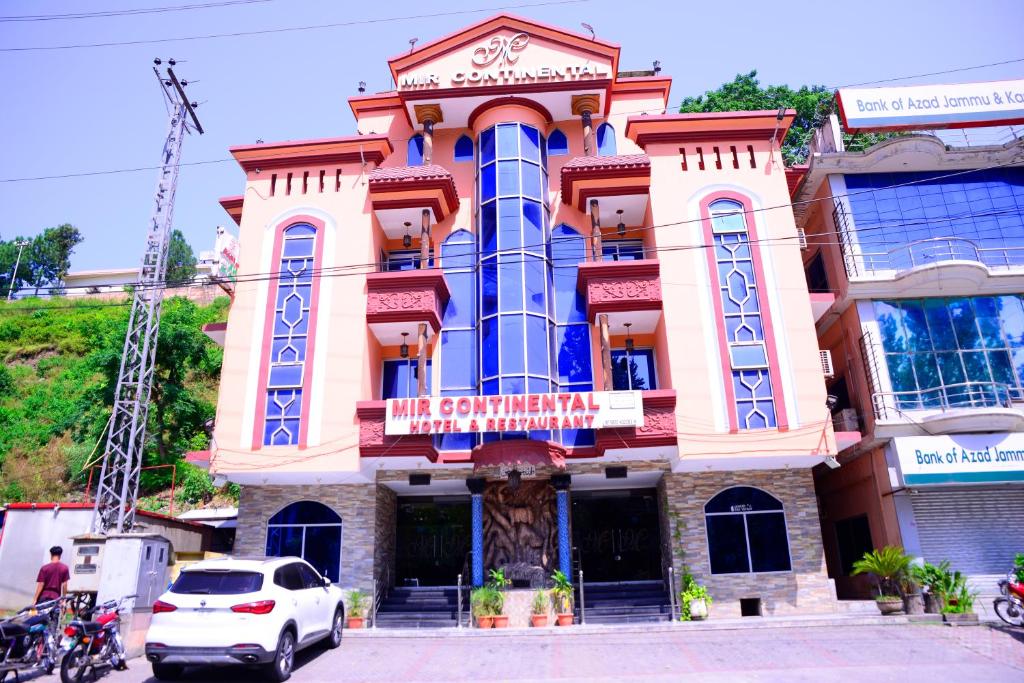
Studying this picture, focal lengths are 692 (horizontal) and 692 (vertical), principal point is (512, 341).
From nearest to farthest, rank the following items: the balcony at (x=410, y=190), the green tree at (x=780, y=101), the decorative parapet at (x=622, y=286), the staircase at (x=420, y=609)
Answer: the staircase at (x=420, y=609), the decorative parapet at (x=622, y=286), the balcony at (x=410, y=190), the green tree at (x=780, y=101)

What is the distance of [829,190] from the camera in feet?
70.1

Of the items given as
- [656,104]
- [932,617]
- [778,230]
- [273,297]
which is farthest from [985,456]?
[273,297]

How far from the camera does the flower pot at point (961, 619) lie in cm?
1387

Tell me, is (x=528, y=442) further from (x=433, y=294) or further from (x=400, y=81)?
(x=400, y=81)

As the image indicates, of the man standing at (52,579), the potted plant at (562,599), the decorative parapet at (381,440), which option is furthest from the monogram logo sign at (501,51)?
the man standing at (52,579)

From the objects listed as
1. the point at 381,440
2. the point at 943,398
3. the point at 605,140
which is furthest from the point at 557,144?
the point at 943,398

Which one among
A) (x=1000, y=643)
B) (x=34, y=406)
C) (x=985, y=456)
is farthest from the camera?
(x=34, y=406)

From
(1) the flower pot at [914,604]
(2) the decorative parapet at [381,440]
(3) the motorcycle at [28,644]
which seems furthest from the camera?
(2) the decorative parapet at [381,440]

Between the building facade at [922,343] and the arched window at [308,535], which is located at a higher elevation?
the building facade at [922,343]

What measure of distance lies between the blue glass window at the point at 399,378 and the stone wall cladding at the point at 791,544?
25.8 feet

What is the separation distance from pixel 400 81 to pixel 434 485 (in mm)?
12763

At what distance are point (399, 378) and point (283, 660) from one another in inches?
454

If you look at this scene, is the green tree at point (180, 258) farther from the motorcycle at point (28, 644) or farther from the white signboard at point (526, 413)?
the motorcycle at point (28, 644)

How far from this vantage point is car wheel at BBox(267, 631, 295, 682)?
9789 mm
